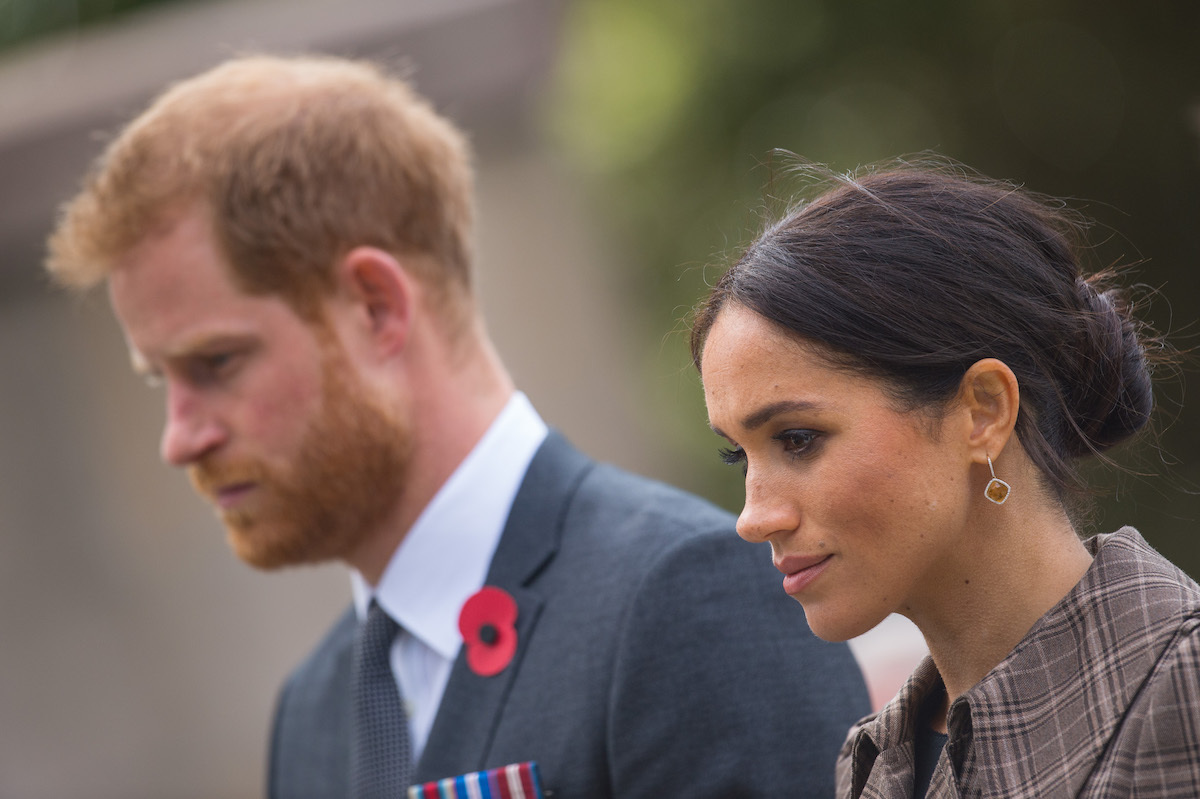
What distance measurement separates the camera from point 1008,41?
5020 mm

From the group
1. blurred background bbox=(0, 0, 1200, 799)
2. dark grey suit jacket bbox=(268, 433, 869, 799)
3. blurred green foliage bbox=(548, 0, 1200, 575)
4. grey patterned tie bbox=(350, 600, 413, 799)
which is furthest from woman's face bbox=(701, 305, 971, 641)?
blurred background bbox=(0, 0, 1200, 799)

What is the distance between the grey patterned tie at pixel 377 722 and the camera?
2535mm

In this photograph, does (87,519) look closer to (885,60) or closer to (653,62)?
(653,62)

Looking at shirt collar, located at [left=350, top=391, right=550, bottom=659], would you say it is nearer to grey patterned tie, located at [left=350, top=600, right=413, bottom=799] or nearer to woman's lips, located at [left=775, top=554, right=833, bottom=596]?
grey patterned tie, located at [left=350, top=600, right=413, bottom=799]

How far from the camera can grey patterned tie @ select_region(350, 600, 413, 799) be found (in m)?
2.54

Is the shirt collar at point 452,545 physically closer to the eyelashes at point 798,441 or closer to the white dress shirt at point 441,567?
the white dress shirt at point 441,567

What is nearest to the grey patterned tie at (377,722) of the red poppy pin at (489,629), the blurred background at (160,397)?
the red poppy pin at (489,629)

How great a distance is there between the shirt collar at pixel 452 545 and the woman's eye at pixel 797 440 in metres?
1.18

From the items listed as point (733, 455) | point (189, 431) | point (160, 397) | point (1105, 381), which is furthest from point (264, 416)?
point (160, 397)

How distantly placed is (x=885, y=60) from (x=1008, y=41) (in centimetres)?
73

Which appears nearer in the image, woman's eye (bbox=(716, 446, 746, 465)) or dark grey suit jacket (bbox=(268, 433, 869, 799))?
woman's eye (bbox=(716, 446, 746, 465))

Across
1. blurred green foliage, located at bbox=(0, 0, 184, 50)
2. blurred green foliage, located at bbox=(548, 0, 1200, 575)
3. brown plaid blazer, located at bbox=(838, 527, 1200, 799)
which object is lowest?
brown plaid blazer, located at bbox=(838, 527, 1200, 799)

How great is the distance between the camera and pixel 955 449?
155 cm

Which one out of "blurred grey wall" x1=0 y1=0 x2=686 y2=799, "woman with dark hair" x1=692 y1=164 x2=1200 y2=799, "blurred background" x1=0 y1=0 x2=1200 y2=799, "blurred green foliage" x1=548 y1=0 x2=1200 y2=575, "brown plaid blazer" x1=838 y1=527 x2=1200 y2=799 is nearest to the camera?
"brown plaid blazer" x1=838 y1=527 x2=1200 y2=799
